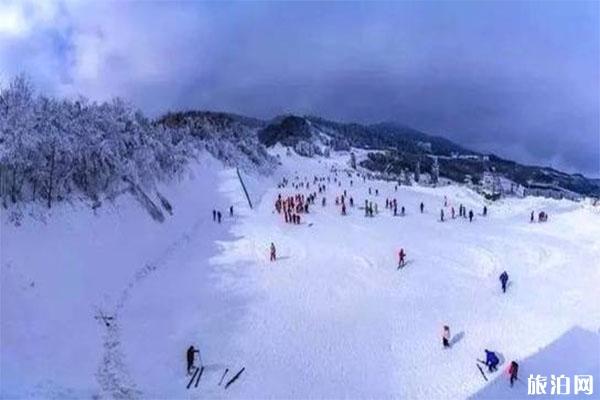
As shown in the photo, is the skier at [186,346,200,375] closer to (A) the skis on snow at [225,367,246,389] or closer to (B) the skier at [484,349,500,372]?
(A) the skis on snow at [225,367,246,389]

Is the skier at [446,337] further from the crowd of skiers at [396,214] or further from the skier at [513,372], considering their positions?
the skier at [513,372]

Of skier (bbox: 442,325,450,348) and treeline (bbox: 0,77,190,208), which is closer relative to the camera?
skier (bbox: 442,325,450,348)

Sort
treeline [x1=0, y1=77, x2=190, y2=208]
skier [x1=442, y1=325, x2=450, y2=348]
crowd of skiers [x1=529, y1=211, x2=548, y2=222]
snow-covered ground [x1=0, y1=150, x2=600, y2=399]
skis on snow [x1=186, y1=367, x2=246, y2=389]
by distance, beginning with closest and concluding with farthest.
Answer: skis on snow [x1=186, y1=367, x2=246, y2=389] → snow-covered ground [x1=0, y1=150, x2=600, y2=399] → skier [x1=442, y1=325, x2=450, y2=348] → treeline [x1=0, y1=77, x2=190, y2=208] → crowd of skiers [x1=529, y1=211, x2=548, y2=222]

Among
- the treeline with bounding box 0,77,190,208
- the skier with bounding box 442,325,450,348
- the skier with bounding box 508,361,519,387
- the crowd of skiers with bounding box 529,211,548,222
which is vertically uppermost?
the treeline with bounding box 0,77,190,208

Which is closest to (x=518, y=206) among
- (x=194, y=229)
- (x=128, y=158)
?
(x=194, y=229)

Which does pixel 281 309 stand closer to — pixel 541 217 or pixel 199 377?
pixel 199 377

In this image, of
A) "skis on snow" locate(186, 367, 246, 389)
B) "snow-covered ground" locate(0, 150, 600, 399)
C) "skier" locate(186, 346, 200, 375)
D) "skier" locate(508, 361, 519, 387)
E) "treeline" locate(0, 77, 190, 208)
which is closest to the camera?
"skis on snow" locate(186, 367, 246, 389)

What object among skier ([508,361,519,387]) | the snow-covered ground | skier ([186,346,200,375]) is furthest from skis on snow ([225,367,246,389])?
skier ([508,361,519,387])

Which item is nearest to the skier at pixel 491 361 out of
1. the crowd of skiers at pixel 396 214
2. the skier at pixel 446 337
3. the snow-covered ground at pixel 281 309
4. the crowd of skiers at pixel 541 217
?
the crowd of skiers at pixel 396 214

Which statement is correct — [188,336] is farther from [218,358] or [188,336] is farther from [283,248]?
[283,248]
